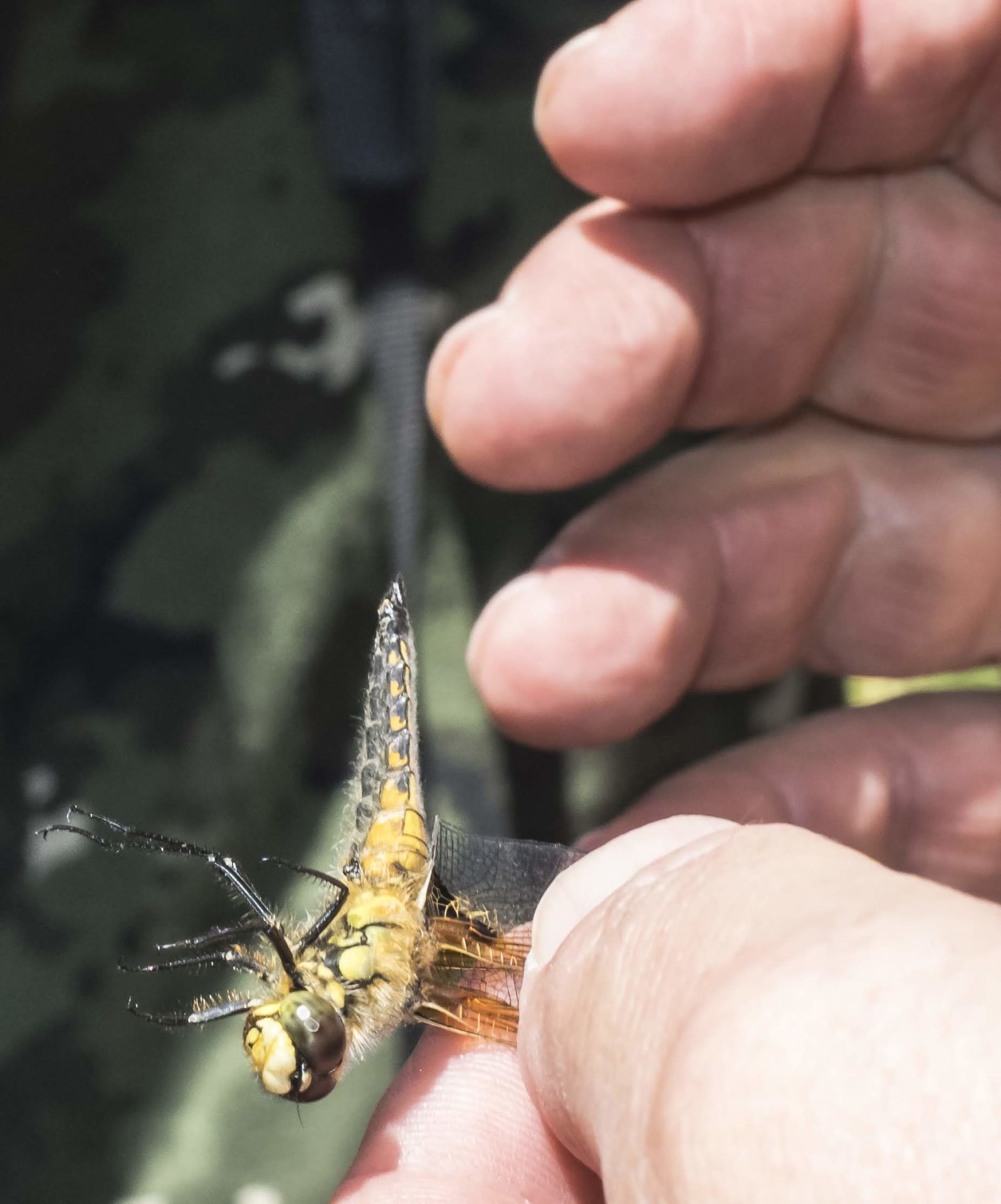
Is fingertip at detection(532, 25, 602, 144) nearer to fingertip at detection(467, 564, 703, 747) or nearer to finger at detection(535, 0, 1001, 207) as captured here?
finger at detection(535, 0, 1001, 207)

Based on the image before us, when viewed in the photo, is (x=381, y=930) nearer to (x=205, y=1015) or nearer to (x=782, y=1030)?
(x=205, y=1015)

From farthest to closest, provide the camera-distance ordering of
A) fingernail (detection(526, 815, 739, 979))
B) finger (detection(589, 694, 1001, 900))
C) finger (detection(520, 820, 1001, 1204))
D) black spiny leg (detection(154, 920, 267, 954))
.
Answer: finger (detection(589, 694, 1001, 900)) < black spiny leg (detection(154, 920, 267, 954)) < fingernail (detection(526, 815, 739, 979)) < finger (detection(520, 820, 1001, 1204))

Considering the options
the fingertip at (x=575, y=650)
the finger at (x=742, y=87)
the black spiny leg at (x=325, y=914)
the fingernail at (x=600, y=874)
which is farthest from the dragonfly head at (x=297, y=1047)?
the finger at (x=742, y=87)

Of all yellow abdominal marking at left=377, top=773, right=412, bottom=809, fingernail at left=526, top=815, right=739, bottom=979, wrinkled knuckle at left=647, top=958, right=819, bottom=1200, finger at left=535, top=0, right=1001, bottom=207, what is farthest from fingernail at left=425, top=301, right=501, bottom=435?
wrinkled knuckle at left=647, top=958, right=819, bottom=1200

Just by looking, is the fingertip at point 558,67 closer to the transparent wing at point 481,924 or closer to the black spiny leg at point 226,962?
the transparent wing at point 481,924

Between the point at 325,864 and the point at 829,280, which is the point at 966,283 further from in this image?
the point at 325,864
